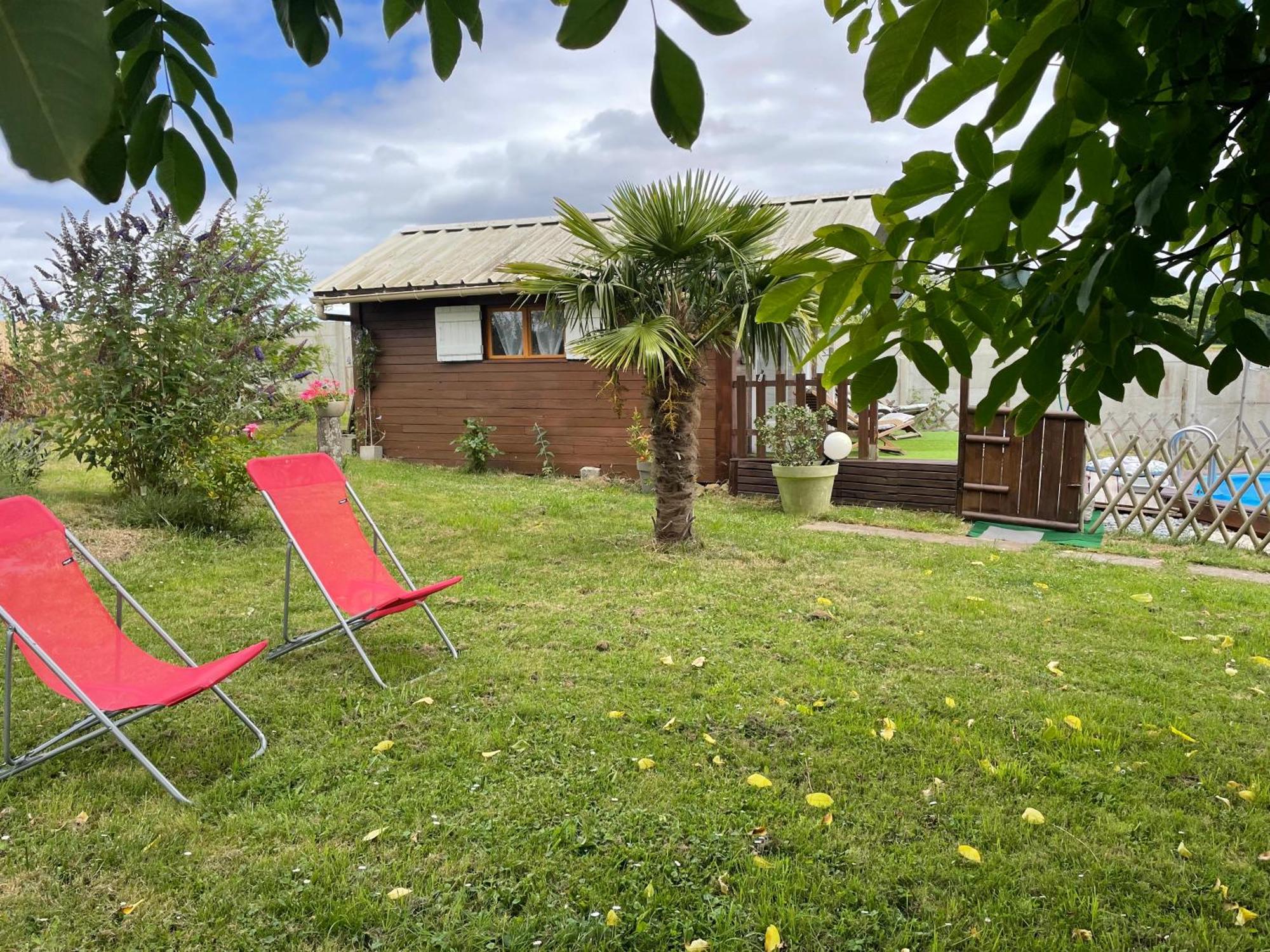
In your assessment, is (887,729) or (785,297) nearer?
(785,297)

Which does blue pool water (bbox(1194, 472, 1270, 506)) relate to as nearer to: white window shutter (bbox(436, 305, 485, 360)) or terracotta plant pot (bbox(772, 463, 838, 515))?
terracotta plant pot (bbox(772, 463, 838, 515))

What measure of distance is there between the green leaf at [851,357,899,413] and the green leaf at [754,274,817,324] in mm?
164

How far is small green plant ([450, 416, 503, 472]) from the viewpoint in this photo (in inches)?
479

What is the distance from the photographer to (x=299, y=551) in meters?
4.39

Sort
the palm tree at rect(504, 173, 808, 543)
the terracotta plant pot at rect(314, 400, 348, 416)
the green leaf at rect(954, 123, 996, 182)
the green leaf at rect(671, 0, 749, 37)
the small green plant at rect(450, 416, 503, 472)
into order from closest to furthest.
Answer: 1. the green leaf at rect(671, 0, 749, 37)
2. the green leaf at rect(954, 123, 996, 182)
3. the palm tree at rect(504, 173, 808, 543)
4. the terracotta plant pot at rect(314, 400, 348, 416)
5. the small green plant at rect(450, 416, 503, 472)

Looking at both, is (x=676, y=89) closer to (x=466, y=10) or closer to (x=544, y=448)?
(x=466, y=10)

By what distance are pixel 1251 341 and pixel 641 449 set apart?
944 centimetres

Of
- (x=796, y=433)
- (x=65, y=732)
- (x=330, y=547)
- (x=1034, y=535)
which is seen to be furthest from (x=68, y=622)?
(x=1034, y=535)

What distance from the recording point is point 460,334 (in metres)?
12.4

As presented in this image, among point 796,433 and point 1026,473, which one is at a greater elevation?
point 796,433

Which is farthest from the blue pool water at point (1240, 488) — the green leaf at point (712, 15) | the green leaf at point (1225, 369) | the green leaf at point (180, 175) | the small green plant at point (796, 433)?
the green leaf at point (180, 175)

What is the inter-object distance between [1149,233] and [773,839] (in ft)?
7.40

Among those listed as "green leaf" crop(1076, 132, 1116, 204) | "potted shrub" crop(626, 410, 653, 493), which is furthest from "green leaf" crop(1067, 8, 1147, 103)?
"potted shrub" crop(626, 410, 653, 493)

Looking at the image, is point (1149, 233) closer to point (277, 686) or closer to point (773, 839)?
point (773, 839)
